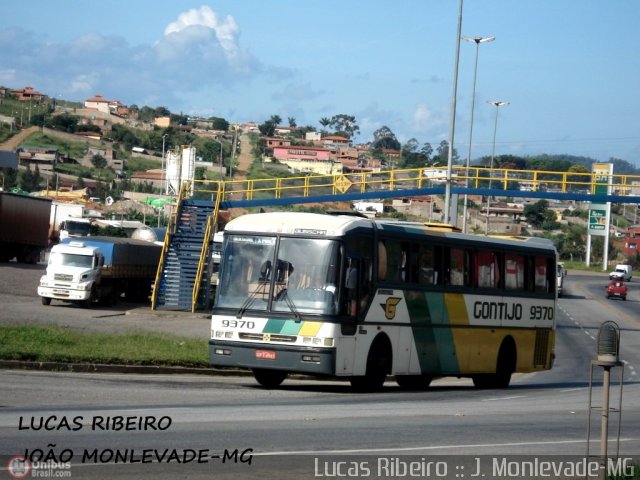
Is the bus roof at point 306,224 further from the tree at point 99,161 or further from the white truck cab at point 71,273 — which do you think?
the tree at point 99,161

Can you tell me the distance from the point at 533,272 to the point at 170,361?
8.90m

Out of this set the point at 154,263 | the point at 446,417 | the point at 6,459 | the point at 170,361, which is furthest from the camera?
the point at 154,263

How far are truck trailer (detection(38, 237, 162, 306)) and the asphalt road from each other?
850 inches

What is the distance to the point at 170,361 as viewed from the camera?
22.1 meters

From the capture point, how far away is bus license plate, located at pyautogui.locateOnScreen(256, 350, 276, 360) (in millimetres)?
18672

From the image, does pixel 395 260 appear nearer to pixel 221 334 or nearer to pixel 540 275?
pixel 221 334

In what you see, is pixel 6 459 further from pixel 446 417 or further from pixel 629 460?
pixel 446 417

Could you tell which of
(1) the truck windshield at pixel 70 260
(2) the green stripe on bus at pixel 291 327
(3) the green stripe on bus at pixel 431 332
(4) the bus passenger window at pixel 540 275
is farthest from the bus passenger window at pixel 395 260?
(1) the truck windshield at pixel 70 260

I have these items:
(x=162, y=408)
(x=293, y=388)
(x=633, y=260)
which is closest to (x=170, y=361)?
(x=293, y=388)

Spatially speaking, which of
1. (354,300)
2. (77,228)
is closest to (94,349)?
(354,300)

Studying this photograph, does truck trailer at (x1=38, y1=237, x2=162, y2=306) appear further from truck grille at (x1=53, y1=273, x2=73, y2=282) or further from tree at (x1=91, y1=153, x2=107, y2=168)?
tree at (x1=91, y1=153, x2=107, y2=168)

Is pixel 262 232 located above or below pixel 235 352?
above

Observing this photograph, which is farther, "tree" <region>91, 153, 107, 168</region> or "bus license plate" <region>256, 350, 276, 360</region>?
"tree" <region>91, 153, 107, 168</region>

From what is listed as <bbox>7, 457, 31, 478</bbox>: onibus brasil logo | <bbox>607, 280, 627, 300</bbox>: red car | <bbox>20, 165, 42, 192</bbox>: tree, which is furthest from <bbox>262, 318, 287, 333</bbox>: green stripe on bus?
<bbox>20, 165, 42, 192</bbox>: tree
